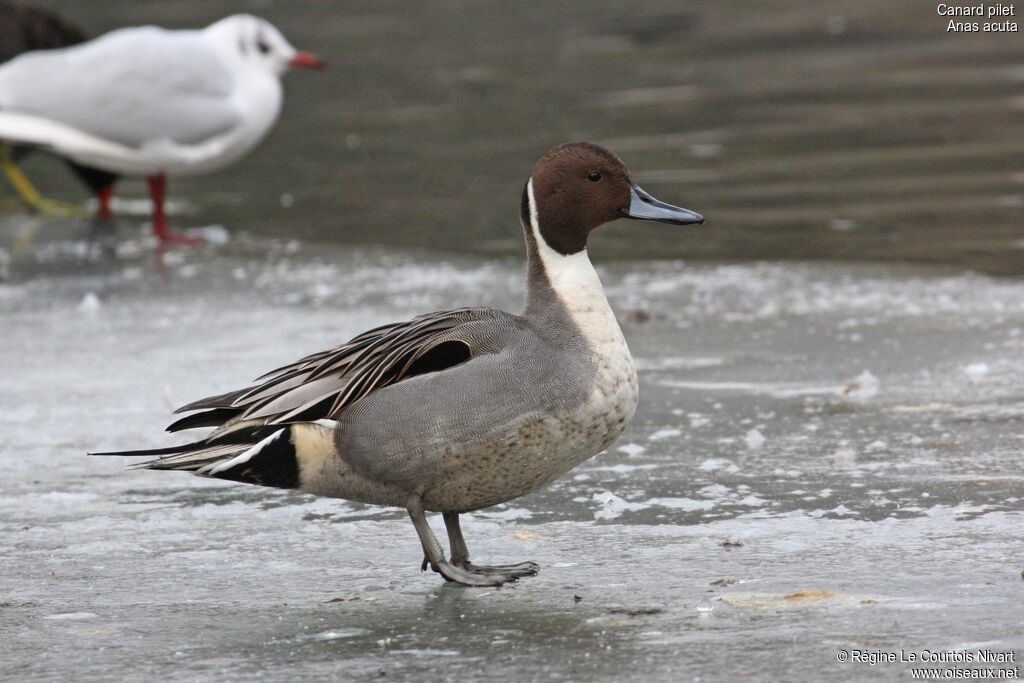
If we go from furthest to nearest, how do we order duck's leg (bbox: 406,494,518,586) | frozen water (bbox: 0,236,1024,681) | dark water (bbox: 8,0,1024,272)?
dark water (bbox: 8,0,1024,272)
duck's leg (bbox: 406,494,518,586)
frozen water (bbox: 0,236,1024,681)

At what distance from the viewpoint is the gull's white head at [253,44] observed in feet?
32.2

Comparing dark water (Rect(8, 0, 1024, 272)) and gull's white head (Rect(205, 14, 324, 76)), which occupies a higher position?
gull's white head (Rect(205, 14, 324, 76))

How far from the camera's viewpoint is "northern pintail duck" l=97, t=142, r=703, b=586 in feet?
12.3

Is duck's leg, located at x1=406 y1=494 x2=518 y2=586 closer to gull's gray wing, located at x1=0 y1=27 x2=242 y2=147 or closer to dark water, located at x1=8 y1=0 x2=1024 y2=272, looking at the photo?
dark water, located at x1=8 y1=0 x2=1024 y2=272

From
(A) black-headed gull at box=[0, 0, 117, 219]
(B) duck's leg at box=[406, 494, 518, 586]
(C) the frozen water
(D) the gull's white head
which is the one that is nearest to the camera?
(C) the frozen water

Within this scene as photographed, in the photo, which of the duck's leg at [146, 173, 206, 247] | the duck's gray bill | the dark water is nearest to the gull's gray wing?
the duck's leg at [146, 173, 206, 247]

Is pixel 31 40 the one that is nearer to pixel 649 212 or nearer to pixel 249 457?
pixel 649 212

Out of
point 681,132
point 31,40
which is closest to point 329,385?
point 31,40

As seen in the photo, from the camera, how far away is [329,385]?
12.8 feet

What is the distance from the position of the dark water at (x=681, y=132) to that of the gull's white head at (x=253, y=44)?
1.07 metres

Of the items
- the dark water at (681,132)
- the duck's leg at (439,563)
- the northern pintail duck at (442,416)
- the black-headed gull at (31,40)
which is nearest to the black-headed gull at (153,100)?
the black-headed gull at (31,40)

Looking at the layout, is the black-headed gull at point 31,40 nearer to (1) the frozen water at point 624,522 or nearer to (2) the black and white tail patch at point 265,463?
(1) the frozen water at point 624,522

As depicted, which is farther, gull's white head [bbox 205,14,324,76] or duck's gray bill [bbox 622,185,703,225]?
gull's white head [bbox 205,14,324,76]

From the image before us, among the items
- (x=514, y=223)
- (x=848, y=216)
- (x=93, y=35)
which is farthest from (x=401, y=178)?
(x=93, y=35)
